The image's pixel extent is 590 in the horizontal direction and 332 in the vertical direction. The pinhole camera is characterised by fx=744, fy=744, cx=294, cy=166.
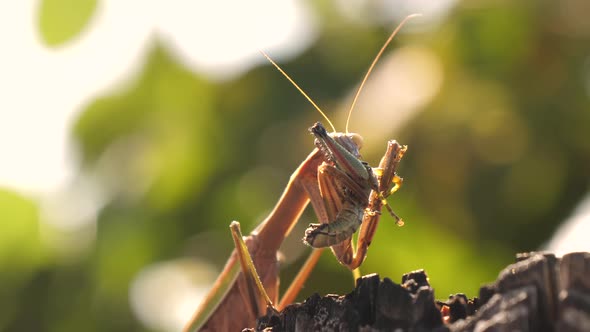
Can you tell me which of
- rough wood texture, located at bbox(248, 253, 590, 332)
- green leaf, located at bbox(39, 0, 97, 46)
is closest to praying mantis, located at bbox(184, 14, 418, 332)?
rough wood texture, located at bbox(248, 253, 590, 332)

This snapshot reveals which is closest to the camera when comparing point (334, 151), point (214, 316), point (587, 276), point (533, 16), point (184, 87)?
point (587, 276)

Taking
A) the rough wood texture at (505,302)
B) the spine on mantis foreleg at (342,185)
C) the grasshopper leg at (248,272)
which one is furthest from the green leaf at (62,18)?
the rough wood texture at (505,302)

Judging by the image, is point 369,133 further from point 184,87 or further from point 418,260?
point 184,87

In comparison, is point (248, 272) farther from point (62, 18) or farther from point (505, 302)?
point (62, 18)

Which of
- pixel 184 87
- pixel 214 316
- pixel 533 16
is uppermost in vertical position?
pixel 184 87

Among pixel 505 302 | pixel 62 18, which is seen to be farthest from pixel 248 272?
pixel 62 18

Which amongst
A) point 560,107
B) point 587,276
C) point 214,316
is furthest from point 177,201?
point 587,276

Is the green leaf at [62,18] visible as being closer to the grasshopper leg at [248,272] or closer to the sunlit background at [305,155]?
the sunlit background at [305,155]
